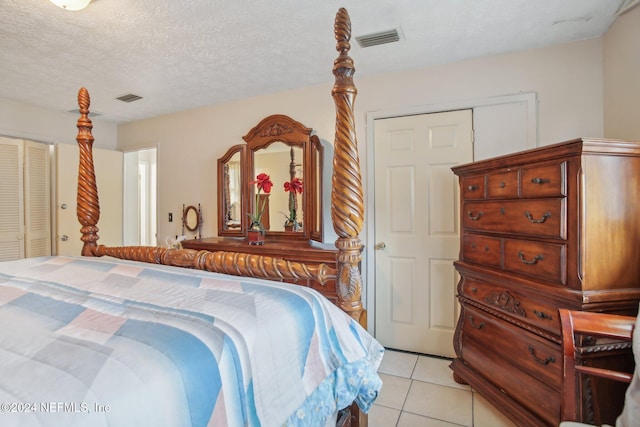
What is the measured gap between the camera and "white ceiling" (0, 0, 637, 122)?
6.16ft

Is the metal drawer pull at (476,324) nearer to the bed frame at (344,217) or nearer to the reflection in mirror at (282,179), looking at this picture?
the bed frame at (344,217)

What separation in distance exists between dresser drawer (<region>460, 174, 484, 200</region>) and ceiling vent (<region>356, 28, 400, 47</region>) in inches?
43.5

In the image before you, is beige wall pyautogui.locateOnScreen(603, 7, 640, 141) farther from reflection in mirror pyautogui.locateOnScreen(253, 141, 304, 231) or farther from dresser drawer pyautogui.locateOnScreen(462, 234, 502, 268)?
reflection in mirror pyautogui.locateOnScreen(253, 141, 304, 231)

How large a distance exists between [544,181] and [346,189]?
40.6 inches

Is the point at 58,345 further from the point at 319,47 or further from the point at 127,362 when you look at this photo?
the point at 319,47

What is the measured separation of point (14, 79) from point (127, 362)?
141 inches

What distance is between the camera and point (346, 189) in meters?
1.37

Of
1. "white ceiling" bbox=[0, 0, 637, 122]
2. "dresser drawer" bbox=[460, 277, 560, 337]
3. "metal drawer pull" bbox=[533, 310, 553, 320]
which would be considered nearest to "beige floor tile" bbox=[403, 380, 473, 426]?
"dresser drawer" bbox=[460, 277, 560, 337]

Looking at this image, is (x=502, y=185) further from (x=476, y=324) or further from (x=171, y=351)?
(x=171, y=351)

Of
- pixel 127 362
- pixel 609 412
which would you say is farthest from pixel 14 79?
pixel 609 412

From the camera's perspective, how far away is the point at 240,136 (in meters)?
3.50

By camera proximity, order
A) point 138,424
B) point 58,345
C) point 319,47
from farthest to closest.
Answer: point 319,47, point 58,345, point 138,424

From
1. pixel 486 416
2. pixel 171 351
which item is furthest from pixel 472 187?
pixel 171 351

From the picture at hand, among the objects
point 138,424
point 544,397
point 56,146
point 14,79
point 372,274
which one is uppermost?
point 14,79
